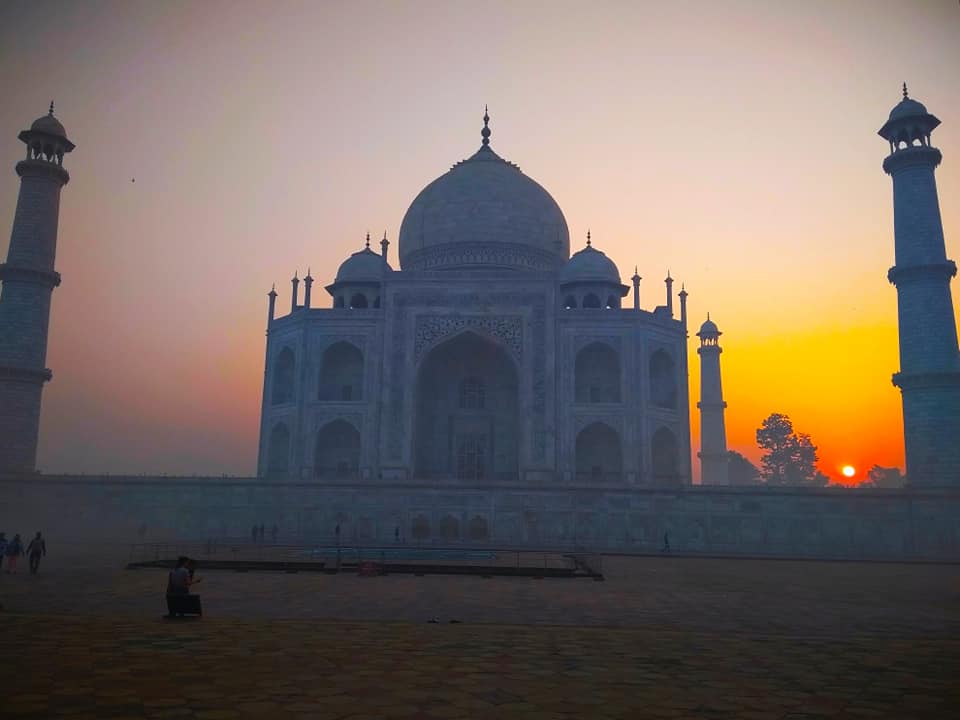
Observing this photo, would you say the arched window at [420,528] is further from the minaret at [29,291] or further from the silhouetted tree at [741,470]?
the silhouetted tree at [741,470]

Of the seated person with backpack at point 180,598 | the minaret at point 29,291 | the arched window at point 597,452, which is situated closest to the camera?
the seated person with backpack at point 180,598

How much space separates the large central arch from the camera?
30594mm

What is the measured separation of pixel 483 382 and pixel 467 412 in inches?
57.4

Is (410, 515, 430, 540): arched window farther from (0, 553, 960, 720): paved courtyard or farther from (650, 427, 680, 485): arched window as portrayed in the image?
(0, 553, 960, 720): paved courtyard

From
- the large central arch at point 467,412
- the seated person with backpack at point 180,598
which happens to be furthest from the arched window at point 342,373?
the seated person with backpack at point 180,598

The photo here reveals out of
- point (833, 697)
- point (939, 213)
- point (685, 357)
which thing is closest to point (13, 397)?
point (685, 357)

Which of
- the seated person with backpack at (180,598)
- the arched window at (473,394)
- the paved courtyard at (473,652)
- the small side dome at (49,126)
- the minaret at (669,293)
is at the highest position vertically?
the small side dome at (49,126)

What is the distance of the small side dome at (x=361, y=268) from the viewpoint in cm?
3400

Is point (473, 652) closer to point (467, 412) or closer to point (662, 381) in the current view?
point (467, 412)

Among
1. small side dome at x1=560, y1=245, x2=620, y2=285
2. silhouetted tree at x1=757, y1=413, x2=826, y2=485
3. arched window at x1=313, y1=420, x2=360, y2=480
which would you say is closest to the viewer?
arched window at x1=313, y1=420, x2=360, y2=480

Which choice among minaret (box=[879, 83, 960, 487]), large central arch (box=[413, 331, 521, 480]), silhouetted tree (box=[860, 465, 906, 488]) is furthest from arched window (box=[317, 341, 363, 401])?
silhouetted tree (box=[860, 465, 906, 488])

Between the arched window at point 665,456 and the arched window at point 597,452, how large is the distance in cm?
149

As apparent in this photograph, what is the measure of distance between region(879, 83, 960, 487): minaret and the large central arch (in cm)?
1365

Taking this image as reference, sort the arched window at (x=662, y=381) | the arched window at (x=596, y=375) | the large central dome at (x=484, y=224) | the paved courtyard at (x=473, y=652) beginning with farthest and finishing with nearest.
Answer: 1. the large central dome at (x=484, y=224)
2. the arched window at (x=662, y=381)
3. the arched window at (x=596, y=375)
4. the paved courtyard at (x=473, y=652)
